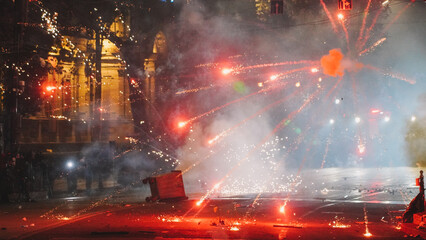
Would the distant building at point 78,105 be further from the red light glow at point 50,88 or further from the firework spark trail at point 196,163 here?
the firework spark trail at point 196,163

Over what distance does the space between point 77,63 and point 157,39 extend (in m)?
4.58

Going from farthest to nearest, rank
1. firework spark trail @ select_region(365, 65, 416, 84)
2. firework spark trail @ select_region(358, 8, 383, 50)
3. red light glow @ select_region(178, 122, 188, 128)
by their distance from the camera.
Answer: firework spark trail @ select_region(365, 65, 416, 84)
firework spark trail @ select_region(358, 8, 383, 50)
red light glow @ select_region(178, 122, 188, 128)

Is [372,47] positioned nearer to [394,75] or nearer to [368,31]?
[368,31]

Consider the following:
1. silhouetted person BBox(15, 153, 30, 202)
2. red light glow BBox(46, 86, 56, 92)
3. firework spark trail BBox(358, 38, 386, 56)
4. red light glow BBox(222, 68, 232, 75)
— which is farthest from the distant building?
firework spark trail BBox(358, 38, 386, 56)

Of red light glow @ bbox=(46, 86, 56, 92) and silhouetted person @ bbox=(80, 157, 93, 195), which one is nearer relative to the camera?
silhouetted person @ bbox=(80, 157, 93, 195)

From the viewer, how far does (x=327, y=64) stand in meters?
29.7

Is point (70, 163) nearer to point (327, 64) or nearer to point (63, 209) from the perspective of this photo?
point (63, 209)

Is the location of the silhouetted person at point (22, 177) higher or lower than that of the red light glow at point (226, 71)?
lower

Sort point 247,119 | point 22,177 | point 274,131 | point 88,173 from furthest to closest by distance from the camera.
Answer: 1. point 274,131
2. point 247,119
3. point 88,173
4. point 22,177

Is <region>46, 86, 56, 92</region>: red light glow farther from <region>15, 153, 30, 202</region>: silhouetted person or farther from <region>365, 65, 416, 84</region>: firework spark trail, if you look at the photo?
<region>365, 65, 416, 84</region>: firework spark trail

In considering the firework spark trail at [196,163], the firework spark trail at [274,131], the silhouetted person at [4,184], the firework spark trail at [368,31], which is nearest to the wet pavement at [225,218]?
the silhouetted person at [4,184]

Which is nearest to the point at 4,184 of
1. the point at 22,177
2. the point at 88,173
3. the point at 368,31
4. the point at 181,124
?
the point at 22,177

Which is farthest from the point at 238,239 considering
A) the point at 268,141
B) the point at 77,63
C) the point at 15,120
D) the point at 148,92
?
the point at 268,141

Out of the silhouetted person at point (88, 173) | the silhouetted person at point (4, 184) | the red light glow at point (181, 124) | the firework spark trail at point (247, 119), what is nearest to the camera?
the silhouetted person at point (4, 184)
